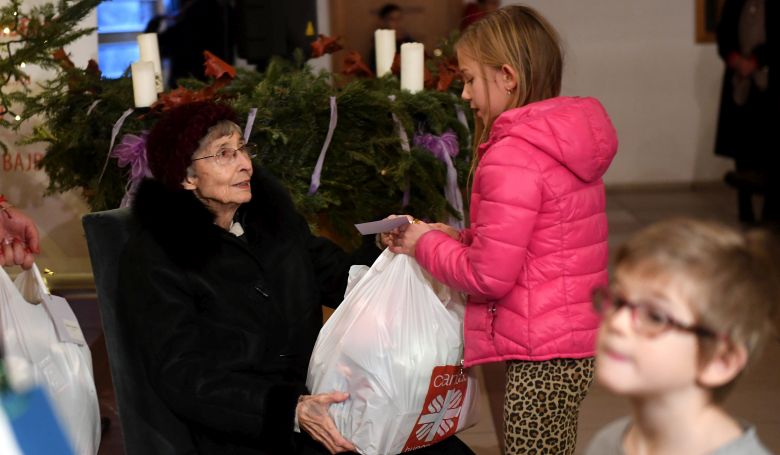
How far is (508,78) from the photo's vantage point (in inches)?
91.8

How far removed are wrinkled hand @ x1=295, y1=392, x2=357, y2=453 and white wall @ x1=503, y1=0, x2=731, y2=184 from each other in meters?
5.60

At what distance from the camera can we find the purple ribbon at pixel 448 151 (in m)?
3.50

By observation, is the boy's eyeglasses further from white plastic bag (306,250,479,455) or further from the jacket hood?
white plastic bag (306,250,479,455)

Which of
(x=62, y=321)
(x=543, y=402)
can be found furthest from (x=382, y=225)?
(x=62, y=321)

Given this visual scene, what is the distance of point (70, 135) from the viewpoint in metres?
3.48

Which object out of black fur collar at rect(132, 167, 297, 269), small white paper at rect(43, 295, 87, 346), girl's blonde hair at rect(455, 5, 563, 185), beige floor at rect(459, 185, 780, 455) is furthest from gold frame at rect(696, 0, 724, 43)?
small white paper at rect(43, 295, 87, 346)

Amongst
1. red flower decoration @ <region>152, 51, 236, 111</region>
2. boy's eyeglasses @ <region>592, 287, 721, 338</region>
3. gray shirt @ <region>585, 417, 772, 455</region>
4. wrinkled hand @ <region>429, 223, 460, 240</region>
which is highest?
red flower decoration @ <region>152, 51, 236, 111</region>

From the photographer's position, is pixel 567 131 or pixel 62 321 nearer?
pixel 567 131

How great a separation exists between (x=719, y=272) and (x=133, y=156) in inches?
92.2

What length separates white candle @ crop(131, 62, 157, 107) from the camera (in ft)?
11.2

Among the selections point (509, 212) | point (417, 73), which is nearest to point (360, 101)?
point (417, 73)

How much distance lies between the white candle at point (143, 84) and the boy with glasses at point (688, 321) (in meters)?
2.41

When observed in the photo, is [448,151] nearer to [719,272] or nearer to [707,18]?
[719,272]

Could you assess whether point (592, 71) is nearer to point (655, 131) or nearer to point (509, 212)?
point (655, 131)
